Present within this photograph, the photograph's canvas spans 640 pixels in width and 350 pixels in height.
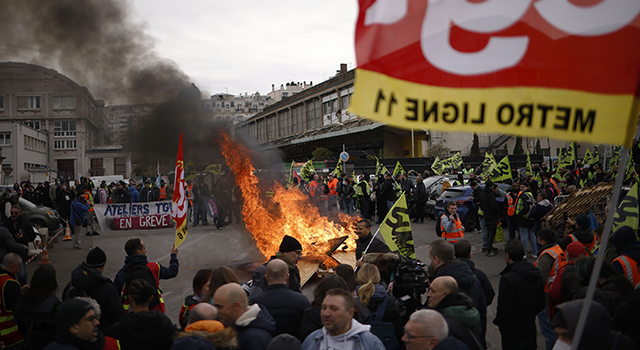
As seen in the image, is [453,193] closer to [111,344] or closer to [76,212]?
[76,212]

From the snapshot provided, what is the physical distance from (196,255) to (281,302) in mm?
8834

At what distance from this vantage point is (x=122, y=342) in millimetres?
3500

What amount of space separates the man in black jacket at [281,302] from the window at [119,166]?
5710 centimetres

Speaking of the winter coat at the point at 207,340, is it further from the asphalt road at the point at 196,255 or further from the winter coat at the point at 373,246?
the asphalt road at the point at 196,255

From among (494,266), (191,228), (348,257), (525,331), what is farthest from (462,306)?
(191,228)

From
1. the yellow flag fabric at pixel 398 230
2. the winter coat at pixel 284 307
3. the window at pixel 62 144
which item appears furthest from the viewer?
the window at pixel 62 144

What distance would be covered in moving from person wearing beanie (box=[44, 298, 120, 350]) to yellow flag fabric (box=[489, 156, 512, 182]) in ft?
45.5

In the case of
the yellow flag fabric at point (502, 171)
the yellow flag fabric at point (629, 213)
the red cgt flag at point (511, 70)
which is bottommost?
the yellow flag fabric at point (629, 213)

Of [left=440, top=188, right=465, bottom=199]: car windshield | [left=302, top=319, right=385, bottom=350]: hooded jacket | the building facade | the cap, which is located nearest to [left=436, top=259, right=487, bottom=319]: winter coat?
the cap

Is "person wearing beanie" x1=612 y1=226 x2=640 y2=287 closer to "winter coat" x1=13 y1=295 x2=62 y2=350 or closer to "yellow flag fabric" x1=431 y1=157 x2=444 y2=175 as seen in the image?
"winter coat" x1=13 y1=295 x2=62 y2=350

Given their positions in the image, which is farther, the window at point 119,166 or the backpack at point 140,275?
the window at point 119,166

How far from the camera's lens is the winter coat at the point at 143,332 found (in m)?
3.47

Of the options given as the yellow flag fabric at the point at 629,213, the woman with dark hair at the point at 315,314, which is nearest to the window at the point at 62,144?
the woman with dark hair at the point at 315,314

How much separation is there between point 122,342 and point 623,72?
3.76 m
